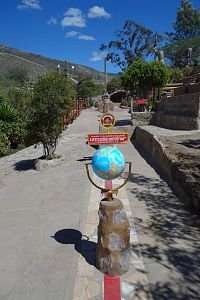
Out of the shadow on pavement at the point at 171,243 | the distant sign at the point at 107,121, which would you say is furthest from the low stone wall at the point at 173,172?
the distant sign at the point at 107,121

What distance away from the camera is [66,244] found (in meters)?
4.46

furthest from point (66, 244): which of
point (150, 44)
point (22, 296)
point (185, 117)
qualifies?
point (150, 44)

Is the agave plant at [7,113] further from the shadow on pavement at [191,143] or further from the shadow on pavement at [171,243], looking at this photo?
the shadow on pavement at [171,243]

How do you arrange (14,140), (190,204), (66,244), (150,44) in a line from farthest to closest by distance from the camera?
(150,44) < (14,140) < (190,204) < (66,244)

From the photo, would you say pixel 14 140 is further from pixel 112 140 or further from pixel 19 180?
pixel 112 140

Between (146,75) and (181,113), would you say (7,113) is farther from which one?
(146,75)

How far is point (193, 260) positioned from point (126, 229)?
38.7 inches

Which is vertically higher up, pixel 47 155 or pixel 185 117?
pixel 185 117

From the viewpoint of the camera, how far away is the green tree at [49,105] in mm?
9508

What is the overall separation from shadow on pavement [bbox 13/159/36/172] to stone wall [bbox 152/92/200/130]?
593 cm

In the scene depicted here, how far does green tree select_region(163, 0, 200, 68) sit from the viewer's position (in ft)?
145

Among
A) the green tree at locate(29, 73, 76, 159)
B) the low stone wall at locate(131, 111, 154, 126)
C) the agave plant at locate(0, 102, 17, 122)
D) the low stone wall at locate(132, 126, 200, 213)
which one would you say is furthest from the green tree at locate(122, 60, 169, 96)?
the green tree at locate(29, 73, 76, 159)

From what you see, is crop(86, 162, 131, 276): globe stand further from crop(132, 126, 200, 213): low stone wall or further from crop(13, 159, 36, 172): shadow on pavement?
crop(13, 159, 36, 172): shadow on pavement

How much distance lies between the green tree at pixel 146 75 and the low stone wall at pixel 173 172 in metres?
8.48
